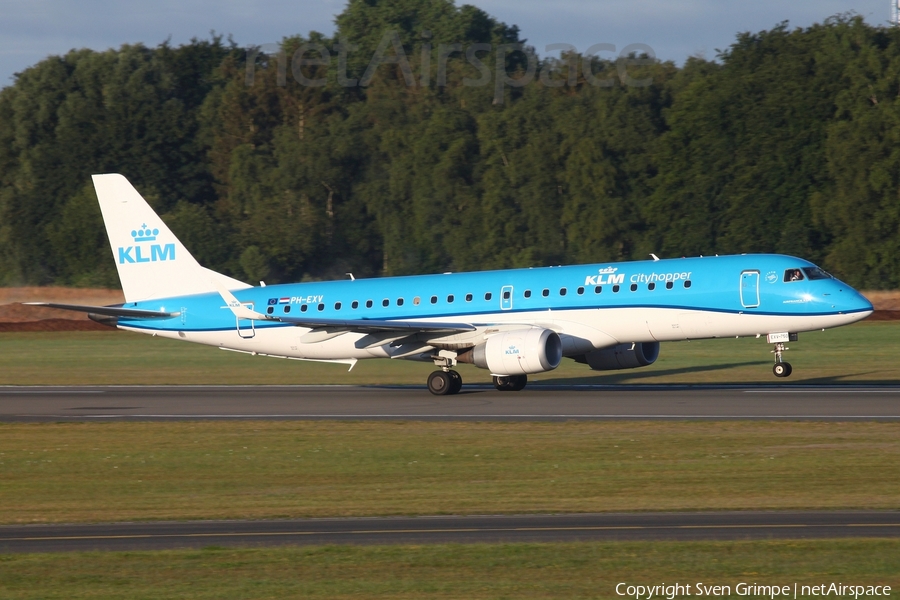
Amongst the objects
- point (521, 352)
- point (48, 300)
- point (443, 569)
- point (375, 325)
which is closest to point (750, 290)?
point (521, 352)

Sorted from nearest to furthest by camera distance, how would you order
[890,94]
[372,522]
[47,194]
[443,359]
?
1. [372,522]
2. [443,359]
3. [890,94]
4. [47,194]

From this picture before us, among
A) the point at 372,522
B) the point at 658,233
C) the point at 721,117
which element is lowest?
the point at 372,522

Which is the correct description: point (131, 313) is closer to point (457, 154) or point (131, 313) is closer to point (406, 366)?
point (406, 366)

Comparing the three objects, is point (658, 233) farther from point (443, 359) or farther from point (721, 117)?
point (443, 359)

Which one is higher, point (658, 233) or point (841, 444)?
point (658, 233)

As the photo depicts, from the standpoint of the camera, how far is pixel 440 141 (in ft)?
296

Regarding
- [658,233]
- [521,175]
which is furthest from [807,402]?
[521,175]

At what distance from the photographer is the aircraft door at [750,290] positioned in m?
31.9

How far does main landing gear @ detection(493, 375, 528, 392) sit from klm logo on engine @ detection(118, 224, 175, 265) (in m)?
11.7

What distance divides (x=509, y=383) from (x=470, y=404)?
3709 millimetres

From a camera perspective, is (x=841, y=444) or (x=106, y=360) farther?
(x=106, y=360)

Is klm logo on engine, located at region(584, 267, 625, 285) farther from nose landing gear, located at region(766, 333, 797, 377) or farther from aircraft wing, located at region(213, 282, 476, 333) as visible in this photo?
nose landing gear, located at region(766, 333, 797, 377)

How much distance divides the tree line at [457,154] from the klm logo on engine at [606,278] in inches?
1697

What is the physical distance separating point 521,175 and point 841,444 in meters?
66.0
